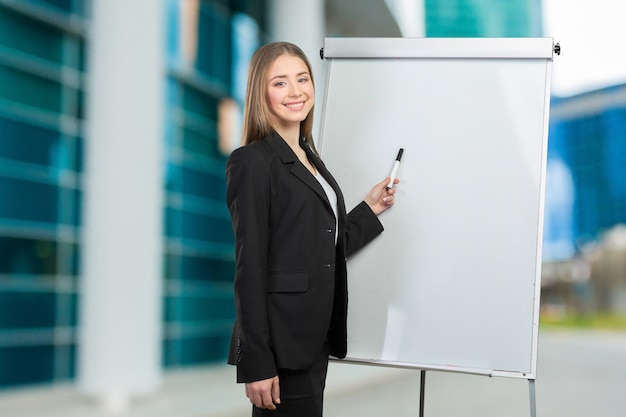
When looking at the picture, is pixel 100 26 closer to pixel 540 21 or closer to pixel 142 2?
pixel 142 2

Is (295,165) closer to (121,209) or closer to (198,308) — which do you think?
(121,209)

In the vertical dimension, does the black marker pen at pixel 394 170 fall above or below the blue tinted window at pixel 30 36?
below

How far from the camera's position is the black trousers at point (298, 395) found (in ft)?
5.99

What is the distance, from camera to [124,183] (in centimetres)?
700

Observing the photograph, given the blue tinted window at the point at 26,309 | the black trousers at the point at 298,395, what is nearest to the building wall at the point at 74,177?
the blue tinted window at the point at 26,309

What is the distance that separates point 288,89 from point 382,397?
6960mm

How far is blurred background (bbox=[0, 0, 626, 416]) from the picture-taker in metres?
7.01

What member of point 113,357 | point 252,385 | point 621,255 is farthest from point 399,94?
point 621,255

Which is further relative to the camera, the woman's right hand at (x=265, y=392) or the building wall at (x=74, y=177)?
the building wall at (x=74, y=177)

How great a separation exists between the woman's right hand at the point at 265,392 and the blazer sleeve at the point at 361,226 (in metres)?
0.59

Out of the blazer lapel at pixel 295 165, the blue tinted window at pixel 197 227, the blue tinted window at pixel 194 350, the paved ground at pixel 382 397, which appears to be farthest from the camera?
the blue tinted window at pixel 197 227

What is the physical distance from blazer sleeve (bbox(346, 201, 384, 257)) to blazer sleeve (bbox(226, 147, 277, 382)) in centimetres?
50

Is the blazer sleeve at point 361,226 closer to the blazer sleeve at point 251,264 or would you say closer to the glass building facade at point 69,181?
the blazer sleeve at point 251,264

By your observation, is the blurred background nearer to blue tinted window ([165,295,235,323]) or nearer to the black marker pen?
blue tinted window ([165,295,235,323])
